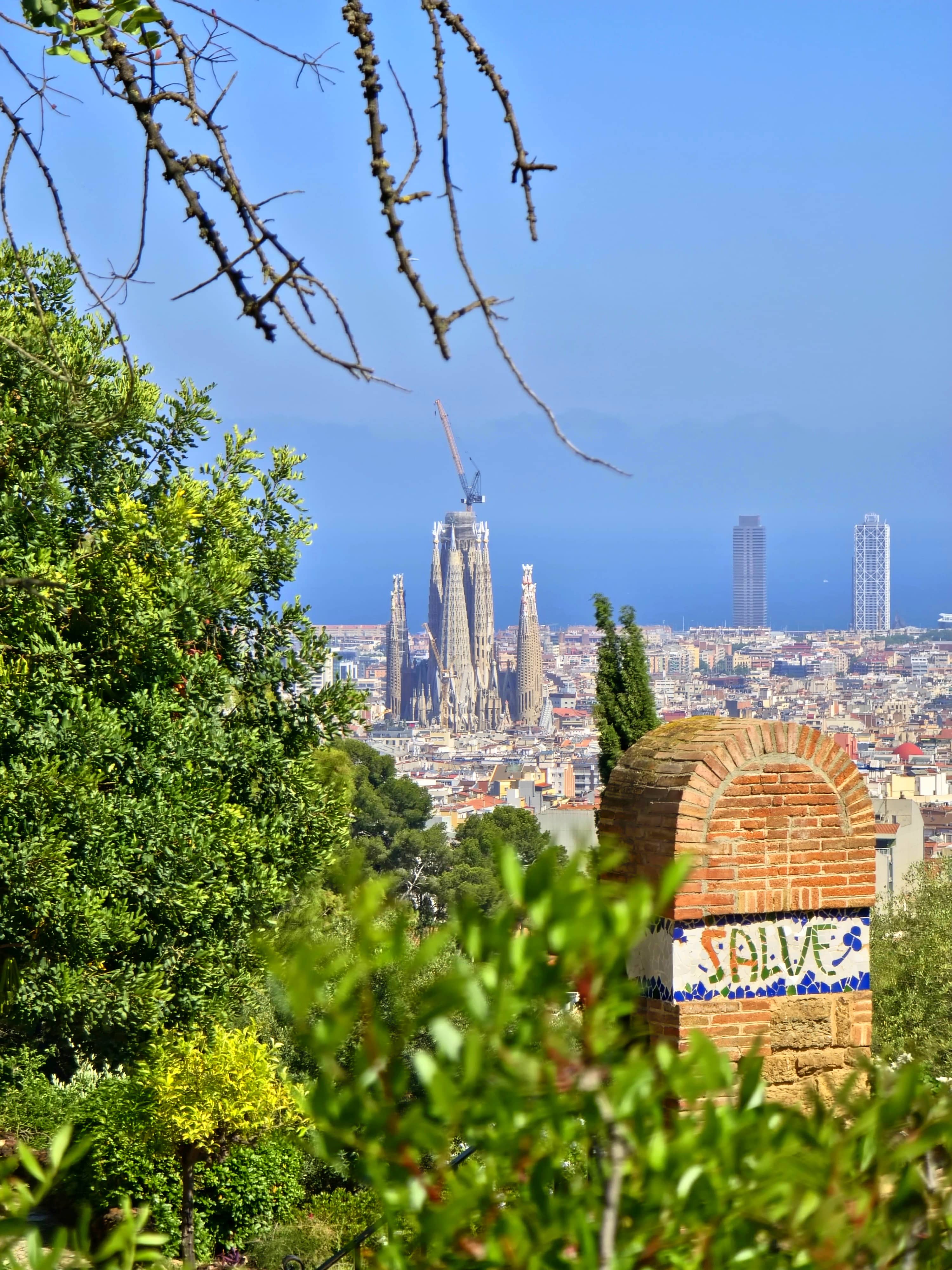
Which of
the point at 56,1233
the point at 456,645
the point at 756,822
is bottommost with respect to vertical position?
the point at 56,1233

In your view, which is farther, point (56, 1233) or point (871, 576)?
point (871, 576)

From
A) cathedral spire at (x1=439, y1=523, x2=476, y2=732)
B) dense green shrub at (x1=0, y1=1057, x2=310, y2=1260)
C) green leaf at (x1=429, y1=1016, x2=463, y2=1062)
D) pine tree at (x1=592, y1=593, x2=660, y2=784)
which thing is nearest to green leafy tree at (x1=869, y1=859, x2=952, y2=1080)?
pine tree at (x1=592, y1=593, x2=660, y2=784)

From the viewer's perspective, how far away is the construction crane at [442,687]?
12550cm

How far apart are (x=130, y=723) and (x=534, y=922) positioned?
703 centimetres

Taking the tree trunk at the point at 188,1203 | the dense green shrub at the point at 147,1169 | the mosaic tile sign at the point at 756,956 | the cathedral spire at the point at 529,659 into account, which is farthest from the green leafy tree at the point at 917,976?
the cathedral spire at the point at 529,659

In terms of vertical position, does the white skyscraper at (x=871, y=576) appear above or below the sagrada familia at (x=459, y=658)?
above

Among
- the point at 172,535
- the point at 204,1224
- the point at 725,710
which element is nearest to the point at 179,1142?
the point at 204,1224

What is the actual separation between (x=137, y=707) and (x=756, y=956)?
203 inches

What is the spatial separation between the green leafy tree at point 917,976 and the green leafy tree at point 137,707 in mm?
6402

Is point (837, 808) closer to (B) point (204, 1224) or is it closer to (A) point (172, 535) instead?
(A) point (172, 535)

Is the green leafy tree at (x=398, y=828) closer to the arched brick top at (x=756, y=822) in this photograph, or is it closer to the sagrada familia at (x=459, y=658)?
the arched brick top at (x=756, y=822)

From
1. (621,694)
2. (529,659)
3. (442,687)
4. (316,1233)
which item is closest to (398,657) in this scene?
(442,687)

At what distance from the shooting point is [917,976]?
1299 centimetres

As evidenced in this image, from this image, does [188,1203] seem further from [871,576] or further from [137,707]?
[871,576]
